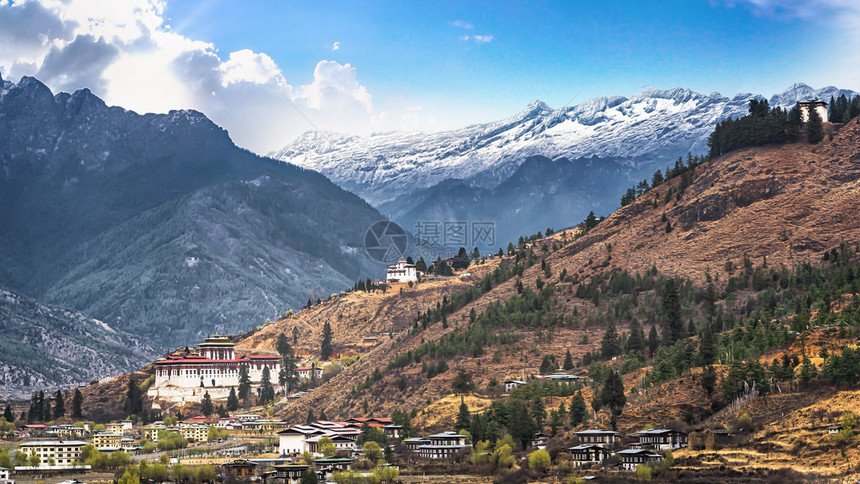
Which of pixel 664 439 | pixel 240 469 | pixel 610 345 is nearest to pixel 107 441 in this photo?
pixel 240 469

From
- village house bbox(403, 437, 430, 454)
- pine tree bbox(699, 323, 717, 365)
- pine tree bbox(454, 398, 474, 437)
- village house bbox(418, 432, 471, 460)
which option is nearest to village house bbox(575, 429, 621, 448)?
pine tree bbox(699, 323, 717, 365)

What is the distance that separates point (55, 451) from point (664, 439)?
78171 millimetres

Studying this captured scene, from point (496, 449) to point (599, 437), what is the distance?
1183cm

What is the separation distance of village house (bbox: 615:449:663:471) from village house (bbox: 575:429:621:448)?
6.89 m

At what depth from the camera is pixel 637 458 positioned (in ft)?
431

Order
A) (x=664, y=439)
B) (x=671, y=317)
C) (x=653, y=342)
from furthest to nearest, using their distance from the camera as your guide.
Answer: (x=671, y=317) < (x=653, y=342) < (x=664, y=439)

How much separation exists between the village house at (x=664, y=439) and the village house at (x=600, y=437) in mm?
3924

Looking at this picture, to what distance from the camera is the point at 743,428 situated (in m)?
131

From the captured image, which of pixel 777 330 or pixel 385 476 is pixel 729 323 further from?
pixel 385 476

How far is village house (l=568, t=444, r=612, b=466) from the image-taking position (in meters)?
136

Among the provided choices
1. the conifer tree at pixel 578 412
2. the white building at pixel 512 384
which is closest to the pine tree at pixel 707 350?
the conifer tree at pixel 578 412

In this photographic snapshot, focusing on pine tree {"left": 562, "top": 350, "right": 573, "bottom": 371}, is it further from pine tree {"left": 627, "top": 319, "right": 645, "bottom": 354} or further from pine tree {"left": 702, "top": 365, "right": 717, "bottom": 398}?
pine tree {"left": 702, "top": 365, "right": 717, "bottom": 398}

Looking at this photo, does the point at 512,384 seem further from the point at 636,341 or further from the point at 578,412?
the point at 578,412

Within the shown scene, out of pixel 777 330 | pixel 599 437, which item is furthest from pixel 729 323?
pixel 599 437
